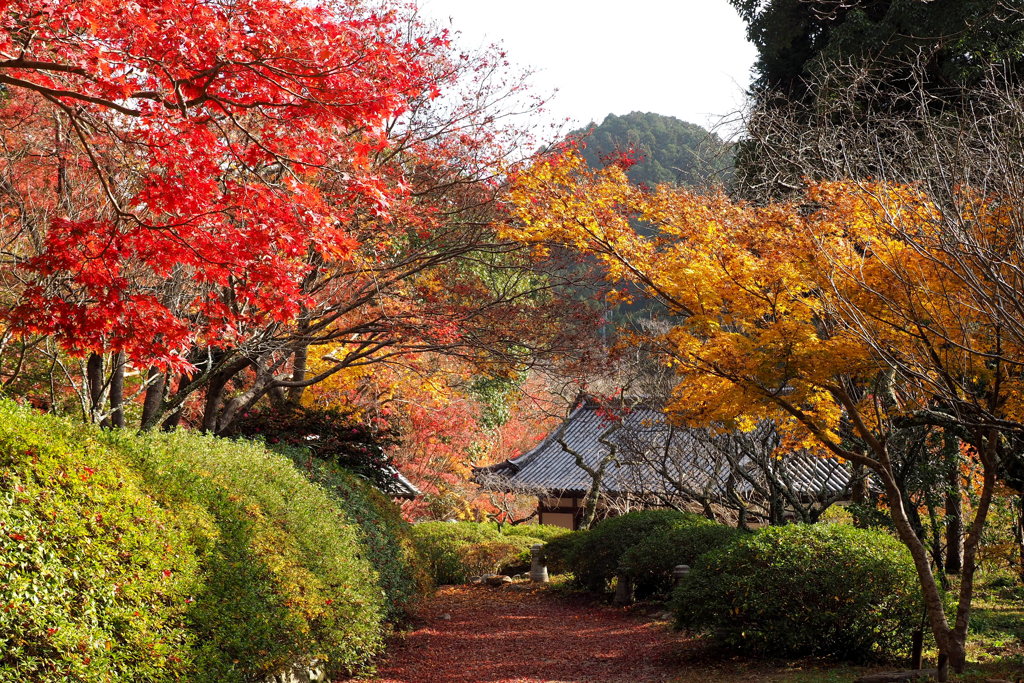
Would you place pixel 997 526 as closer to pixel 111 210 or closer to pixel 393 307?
pixel 393 307

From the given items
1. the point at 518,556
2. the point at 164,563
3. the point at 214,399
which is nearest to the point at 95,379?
the point at 214,399

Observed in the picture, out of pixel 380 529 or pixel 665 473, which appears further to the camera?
pixel 665 473

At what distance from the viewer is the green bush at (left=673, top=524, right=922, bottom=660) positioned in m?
7.92

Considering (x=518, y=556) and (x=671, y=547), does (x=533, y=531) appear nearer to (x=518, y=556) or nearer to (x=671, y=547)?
(x=518, y=556)

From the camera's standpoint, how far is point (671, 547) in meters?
12.4

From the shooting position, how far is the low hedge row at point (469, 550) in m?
17.5

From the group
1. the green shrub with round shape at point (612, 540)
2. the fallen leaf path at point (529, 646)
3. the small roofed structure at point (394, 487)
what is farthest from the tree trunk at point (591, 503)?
the small roofed structure at point (394, 487)

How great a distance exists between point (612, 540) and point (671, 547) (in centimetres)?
161

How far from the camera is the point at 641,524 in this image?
1357 centimetres

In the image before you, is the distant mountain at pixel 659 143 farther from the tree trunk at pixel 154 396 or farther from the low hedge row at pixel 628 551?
the tree trunk at pixel 154 396

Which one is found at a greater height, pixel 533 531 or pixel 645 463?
pixel 645 463

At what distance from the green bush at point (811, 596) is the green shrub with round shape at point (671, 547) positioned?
314 cm

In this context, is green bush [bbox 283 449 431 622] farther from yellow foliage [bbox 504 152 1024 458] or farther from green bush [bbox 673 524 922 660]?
yellow foliage [bbox 504 152 1024 458]

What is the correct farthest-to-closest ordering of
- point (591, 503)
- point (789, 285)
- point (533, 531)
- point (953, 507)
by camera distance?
point (533, 531) < point (591, 503) < point (953, 507) < point (789, 285)
